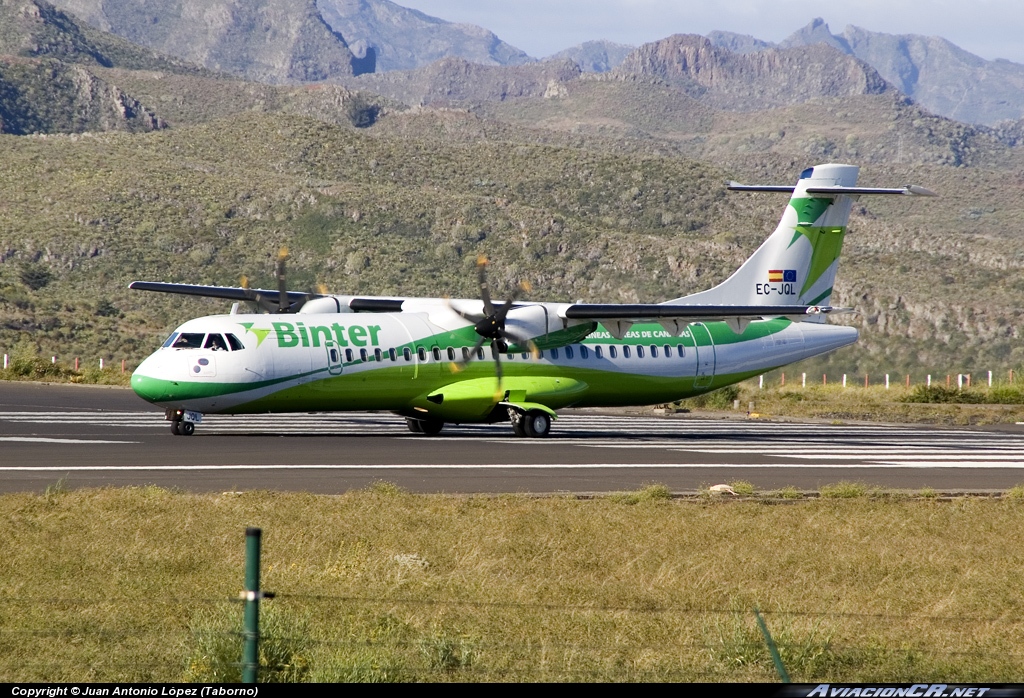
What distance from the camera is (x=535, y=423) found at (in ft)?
98.5

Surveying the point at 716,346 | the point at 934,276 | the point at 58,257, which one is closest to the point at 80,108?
the point at 58,257

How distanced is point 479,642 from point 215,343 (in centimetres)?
1773

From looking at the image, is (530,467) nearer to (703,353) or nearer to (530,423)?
(530,423)

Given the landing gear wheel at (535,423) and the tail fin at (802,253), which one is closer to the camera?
the landing gear wheel at (535,423)

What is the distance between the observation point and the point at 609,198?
114 m

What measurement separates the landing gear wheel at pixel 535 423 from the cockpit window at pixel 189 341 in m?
7.64

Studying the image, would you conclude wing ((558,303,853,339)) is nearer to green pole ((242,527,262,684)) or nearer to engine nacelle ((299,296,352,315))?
engine nacelle ((299,296,352,315))

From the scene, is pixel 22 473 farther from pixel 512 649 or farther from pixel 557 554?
pixel 512 649

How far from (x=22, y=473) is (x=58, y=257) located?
233 ft

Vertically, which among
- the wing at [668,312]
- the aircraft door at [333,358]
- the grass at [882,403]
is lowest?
the grass at [882,403]

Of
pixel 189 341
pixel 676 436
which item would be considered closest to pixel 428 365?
pixel 189 341

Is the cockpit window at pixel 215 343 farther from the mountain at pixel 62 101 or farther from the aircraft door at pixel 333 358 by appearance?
the mountain at pixel 62 101

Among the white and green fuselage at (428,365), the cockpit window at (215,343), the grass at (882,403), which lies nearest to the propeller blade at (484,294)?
the white and green fuselage at (428,365)

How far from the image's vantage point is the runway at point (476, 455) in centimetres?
1969
